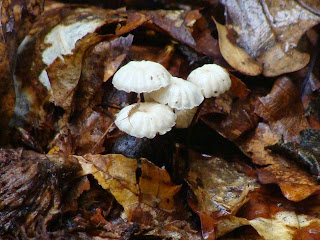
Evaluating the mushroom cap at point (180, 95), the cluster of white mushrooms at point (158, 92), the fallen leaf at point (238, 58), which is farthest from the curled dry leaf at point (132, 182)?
the fallen leaf at point (238, 58)

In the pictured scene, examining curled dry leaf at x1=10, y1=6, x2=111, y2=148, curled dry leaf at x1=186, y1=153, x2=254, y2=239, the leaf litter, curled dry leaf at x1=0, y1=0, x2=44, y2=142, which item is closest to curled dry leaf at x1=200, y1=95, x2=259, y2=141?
the leaf litter

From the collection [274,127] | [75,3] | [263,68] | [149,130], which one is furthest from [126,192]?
[75,3]

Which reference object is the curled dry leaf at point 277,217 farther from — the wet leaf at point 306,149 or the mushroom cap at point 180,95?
the mushroom cap at point 180,95

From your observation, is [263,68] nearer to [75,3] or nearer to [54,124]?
[54,124]

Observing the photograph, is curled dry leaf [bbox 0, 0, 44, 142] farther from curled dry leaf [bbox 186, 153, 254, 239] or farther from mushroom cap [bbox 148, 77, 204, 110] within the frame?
curled dry leaf [bbox 186, 153, 254, 239]

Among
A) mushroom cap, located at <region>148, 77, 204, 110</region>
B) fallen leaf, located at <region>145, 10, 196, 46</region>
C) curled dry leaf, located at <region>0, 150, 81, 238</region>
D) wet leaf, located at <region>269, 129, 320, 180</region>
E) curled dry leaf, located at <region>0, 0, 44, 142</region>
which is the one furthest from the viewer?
fallen leaf, located at <region>145, 10, 196, 46</region>

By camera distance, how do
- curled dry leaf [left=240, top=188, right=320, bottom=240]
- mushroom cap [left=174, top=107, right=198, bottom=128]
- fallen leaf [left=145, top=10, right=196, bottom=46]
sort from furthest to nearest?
fallen leaf [left=145, top=10, right=196, bottom=46] → mushroom cap [left=174, top=107, right=198, bottom=128] → curled dry leaf [left=240, top=188, right=320, bottom=240]
